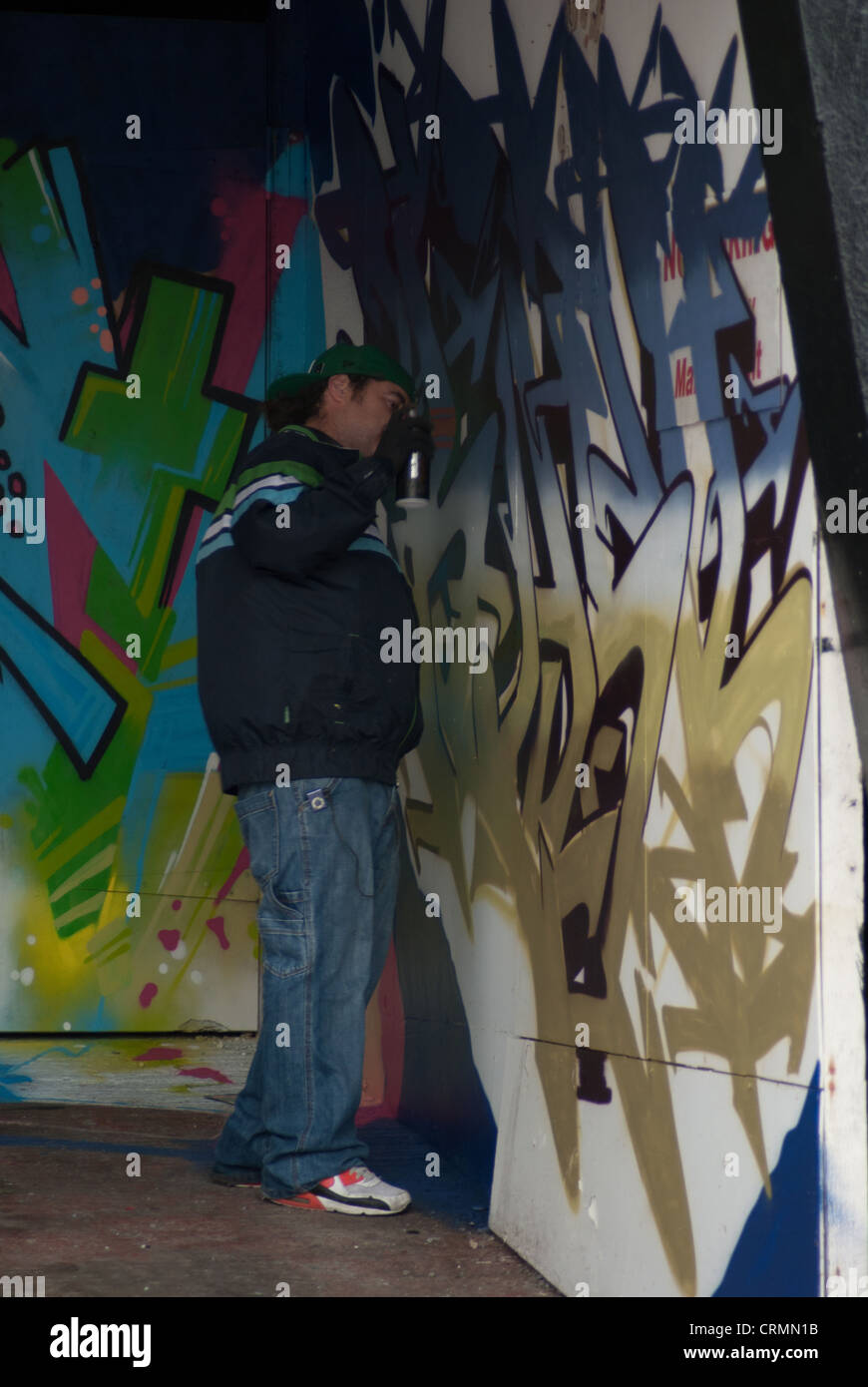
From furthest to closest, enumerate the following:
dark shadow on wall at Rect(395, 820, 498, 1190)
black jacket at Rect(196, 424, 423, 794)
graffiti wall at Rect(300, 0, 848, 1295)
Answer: dark shadow on wall at Rect(395, 820, 498, 1190) < black jacket at Rect(196, 424, 423, 794) < graffiti wall at Rect(300, 0, 848, 1295)

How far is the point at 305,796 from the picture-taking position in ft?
12.5

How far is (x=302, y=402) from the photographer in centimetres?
423

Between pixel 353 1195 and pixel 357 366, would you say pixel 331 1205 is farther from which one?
pixel 357 366

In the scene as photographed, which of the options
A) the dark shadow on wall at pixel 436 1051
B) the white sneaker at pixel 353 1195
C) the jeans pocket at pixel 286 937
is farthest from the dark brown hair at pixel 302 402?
the white sneaker at pixel 353 1195

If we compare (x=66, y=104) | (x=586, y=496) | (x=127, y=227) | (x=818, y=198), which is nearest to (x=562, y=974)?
(x=586, y=496)

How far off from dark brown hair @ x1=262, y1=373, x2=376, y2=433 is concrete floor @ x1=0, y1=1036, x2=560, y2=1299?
2.07 meters

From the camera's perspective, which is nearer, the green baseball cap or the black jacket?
the black jacket

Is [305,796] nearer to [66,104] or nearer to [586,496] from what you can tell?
[586,496]

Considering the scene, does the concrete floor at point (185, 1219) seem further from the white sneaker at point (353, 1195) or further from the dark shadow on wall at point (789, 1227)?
the dark shadow on wall at point (789, 1227)

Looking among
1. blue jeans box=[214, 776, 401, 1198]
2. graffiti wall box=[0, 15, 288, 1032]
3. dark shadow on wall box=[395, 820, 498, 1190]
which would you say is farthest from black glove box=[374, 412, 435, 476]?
graffiti wall box=[0, 15, 288, 1032]

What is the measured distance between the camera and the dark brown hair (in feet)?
13.7

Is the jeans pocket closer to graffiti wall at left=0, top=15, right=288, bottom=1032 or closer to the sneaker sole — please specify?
the sneaker sole

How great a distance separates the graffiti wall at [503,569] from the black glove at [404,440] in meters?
0.21

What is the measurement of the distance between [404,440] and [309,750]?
833 millimetres
